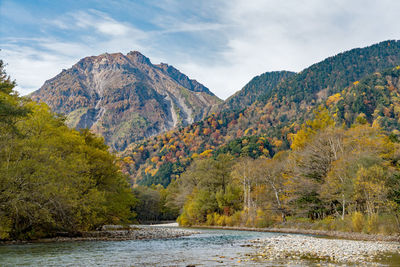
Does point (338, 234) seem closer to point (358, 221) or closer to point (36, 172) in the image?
point (358, 221)

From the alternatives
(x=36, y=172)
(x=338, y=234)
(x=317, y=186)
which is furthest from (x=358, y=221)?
(x=36, y=172)

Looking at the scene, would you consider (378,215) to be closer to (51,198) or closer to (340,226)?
(340,226)

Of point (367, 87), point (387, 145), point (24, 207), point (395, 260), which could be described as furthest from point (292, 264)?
point (367, 87)

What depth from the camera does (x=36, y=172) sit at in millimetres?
29625

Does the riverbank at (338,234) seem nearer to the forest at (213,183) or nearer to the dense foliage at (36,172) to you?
the forest at (213,183)

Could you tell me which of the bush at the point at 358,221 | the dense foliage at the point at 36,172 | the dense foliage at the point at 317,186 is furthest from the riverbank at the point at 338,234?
the dense foliage at the point at 36,172

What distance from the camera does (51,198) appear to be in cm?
3155

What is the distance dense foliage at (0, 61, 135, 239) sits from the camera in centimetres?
2819

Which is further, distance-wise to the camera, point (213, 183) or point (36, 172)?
point (213, 183)

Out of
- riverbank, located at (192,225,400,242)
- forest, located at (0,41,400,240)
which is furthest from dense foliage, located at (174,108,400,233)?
riverbank, located at (192,225,400,242)

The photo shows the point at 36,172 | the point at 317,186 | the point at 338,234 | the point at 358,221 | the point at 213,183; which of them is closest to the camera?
the point at 36,172

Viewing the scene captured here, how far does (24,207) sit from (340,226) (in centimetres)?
3973

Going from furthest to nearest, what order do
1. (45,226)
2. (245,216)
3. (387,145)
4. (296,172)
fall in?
(245,216) → (296,172) → (387,145) → (45,226)

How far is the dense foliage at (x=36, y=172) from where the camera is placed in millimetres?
28188
